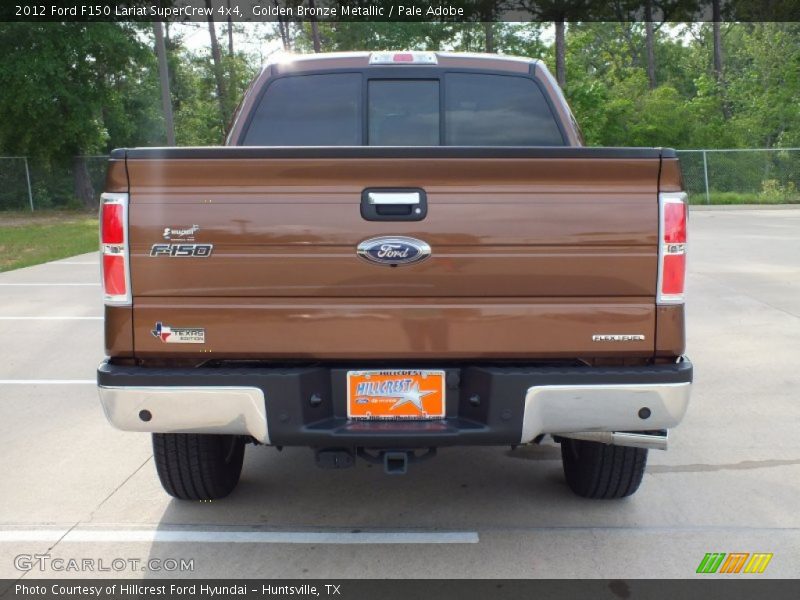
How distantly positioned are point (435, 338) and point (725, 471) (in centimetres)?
226

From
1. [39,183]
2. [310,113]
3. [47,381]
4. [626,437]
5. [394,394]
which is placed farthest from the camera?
[39,183]

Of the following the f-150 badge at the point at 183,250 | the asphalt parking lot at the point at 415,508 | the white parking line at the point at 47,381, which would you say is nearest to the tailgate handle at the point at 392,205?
the f-150 badge at the point at 183,250

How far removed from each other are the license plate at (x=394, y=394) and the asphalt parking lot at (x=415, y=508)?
2.17 feet

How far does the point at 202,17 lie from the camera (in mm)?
48469

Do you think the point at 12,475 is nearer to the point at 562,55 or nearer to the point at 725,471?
the point at 725,471

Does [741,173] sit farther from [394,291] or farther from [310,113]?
[394,291]

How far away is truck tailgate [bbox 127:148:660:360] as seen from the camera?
321cm

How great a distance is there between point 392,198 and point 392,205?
0.03 meters

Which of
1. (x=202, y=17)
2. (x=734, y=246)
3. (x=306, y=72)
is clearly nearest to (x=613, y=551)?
(x=306, y=72)

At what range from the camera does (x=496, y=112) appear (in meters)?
4.92

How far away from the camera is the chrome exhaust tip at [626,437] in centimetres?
343

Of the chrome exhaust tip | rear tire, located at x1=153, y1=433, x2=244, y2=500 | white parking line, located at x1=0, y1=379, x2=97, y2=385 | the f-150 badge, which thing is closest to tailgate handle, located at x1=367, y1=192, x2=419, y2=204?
the f-150 badge

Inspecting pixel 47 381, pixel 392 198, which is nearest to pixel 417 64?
pixel 392 198

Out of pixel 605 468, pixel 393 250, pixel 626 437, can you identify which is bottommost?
pixel 605 468
